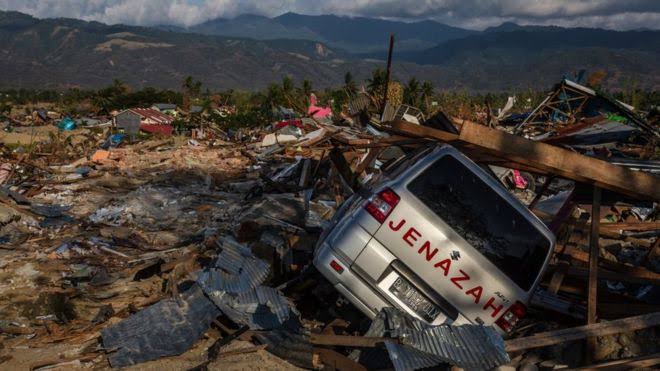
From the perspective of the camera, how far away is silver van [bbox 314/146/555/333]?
15.2ft

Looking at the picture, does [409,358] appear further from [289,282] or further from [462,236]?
[289,282]

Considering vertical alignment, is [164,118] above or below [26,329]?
below

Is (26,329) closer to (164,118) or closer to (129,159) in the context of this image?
(129,159)

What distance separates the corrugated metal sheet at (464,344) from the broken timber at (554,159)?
5.15 ft

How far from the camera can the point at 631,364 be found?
14.8 ft

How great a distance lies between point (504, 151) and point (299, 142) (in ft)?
41.1

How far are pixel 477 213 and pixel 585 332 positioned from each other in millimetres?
1429

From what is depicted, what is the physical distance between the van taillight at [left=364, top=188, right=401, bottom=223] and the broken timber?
2.59 feet

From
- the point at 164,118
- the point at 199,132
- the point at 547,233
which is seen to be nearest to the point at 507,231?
the point at 547,233

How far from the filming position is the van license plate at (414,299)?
15.7 feet

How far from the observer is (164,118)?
35.5 m

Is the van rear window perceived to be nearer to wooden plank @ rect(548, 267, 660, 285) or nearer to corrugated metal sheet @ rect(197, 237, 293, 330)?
wooden plank @ rect(548, 267, 660, 285)

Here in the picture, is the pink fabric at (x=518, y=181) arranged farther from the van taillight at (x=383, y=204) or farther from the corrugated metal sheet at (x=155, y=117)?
the corrugated metal sheet at (x=155, y=117)

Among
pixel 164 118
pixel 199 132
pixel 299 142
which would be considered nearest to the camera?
pixel 299 142
